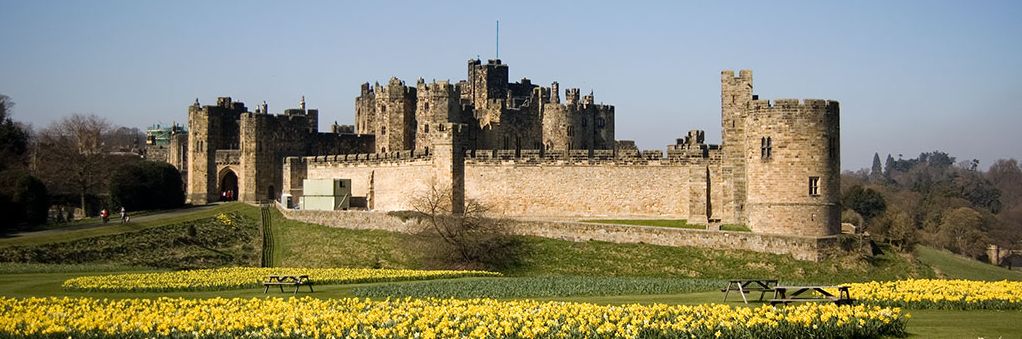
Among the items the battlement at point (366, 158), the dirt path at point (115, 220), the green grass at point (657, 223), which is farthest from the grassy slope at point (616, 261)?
the dirt path at point (115, 220)

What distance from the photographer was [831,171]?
51000 mm

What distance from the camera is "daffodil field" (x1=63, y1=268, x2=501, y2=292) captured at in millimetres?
35969

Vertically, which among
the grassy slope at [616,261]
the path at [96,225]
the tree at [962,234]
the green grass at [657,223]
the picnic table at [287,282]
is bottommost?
the tree at [962,234]

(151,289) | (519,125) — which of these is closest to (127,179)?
(519,125)

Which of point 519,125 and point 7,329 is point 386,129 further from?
point 7,329

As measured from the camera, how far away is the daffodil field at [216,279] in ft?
118

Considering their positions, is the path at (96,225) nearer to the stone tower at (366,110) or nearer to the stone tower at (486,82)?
the stone tower at (366,110)

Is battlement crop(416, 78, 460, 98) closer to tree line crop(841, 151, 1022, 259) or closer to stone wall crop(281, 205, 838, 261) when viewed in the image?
stone wall crop(281, 205, 838, 261)

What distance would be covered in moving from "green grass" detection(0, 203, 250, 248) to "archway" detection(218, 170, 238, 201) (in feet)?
41.2

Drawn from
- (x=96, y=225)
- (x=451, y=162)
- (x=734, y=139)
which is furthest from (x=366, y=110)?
(x=734, y=139)

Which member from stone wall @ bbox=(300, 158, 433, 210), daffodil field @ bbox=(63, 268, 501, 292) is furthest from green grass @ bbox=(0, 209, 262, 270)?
stone wall @ bbox=(300, 158, 433, 210)

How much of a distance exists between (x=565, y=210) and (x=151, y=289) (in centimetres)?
3147

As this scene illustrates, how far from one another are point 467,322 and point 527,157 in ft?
136

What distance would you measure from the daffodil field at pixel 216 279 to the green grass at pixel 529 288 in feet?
11.2
